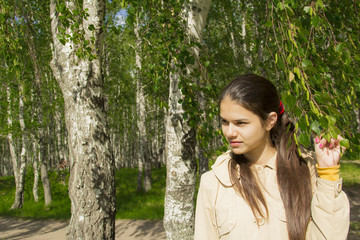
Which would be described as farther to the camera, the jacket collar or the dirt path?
the dirt path

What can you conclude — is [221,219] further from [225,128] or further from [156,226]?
[156,226]

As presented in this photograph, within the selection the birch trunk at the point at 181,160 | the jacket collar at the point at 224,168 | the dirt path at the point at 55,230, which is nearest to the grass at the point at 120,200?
the dirt path at the point at 55,230

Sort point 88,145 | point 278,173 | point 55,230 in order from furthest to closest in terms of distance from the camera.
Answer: point 55,230, point 88,145, point 278,173

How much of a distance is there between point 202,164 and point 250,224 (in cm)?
971

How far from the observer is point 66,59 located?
12.5 feet

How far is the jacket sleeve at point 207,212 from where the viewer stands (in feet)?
5.95

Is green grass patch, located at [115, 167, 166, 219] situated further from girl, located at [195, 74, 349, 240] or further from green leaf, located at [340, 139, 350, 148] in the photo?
green leaf, located at [340, 139, 350, 148]

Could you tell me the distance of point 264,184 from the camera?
184 cm

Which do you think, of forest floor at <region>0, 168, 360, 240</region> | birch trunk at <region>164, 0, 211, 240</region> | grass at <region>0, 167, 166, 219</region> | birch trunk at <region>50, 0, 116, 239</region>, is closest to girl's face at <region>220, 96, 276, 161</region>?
birch trunk at <region>164, 0, 211, 240</region>

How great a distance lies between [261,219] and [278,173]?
0.92 feet

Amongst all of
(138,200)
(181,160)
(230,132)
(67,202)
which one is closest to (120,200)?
(138,200)

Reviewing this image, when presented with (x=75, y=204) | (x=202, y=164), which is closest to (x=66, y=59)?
(x=75, y=204)

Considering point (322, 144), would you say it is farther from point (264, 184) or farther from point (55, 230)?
point (55, 230)

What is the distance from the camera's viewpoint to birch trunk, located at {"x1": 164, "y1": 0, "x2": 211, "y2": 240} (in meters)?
3.43
